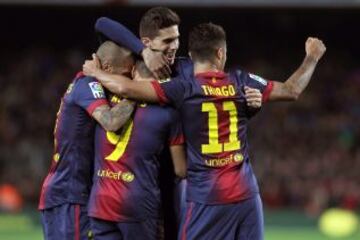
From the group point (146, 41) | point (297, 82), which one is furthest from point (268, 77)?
point (146, 41)

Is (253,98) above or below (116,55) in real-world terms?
below

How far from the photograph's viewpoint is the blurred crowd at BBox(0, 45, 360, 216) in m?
19.9

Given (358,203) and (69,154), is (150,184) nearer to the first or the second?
(69,154)

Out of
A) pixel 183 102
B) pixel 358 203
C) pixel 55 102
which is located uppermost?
pixel 183 102

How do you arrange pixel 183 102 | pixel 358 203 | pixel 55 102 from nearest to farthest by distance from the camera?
pixel 183 102 → pixel 358 203 → pixel 55 102

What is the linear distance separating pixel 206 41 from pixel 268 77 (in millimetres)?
16095

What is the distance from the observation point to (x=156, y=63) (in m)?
7.37

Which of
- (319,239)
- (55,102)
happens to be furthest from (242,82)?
(55,102)

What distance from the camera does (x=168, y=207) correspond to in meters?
7.59

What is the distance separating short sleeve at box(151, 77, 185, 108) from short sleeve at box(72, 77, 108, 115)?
1.41 feet

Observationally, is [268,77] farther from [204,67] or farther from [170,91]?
[170,91]

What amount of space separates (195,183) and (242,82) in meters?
0.84

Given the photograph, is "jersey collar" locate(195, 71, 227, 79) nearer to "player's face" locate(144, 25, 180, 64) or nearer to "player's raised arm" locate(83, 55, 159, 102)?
"player's face" locate(144, 25, 180, 64)

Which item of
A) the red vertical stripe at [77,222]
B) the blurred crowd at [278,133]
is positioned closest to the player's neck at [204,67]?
the red vertical stripe at [77,222]
